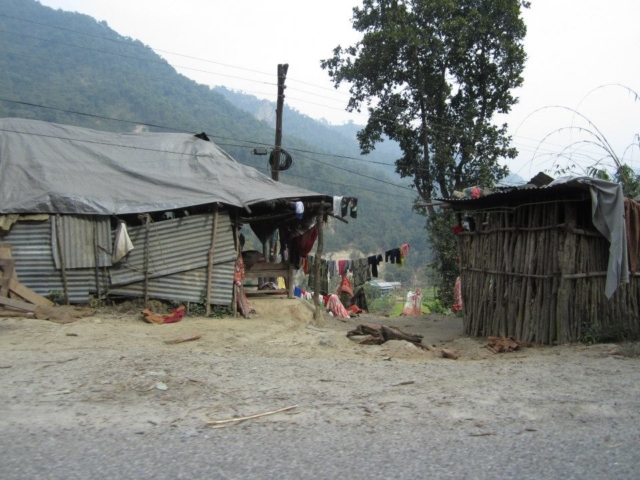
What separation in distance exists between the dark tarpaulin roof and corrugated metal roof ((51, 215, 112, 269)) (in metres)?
0.22

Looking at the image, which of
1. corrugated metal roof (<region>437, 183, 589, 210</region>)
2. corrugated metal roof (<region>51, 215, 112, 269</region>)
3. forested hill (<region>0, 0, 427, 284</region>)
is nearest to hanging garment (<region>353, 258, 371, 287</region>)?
corrugated metal roof (<region>437, 183, 589, 210</region>)

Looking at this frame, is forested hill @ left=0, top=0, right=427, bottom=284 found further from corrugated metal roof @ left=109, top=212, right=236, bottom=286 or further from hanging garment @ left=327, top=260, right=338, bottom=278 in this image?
corrugated metal roof @ left=109, top=212, right=236, bottom=286

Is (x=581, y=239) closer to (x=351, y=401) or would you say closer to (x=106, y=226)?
(x=351, y=401)

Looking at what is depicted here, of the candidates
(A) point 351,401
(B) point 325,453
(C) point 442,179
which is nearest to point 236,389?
(A) point 351,401

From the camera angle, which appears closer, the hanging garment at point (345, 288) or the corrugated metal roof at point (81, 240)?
the corrugated metal roof at point (81, 240)

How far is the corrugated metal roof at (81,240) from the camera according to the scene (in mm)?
11109

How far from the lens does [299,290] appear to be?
67.5ft

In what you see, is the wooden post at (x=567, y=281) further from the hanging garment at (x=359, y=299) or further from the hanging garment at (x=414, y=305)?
the hanging garment at (x=414, y=305)

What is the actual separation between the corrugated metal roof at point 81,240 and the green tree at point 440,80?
42.6 ft

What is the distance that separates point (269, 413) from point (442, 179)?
60.2 feet

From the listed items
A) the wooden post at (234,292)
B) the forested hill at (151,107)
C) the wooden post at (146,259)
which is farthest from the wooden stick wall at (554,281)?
the forested hill at (151,107)

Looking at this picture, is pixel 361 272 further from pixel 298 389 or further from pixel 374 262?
pixel 298 389

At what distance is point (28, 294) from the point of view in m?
10.6

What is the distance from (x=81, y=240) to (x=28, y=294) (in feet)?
4.62
